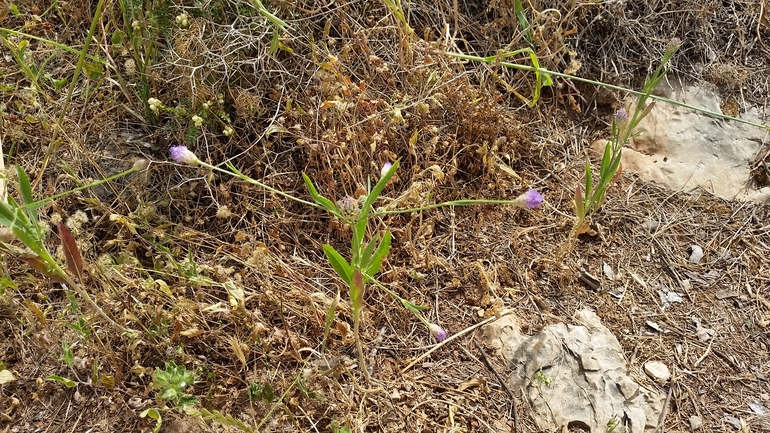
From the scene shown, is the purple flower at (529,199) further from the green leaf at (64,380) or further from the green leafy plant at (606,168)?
the green leaf at (64,380)

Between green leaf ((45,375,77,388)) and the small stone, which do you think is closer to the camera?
green leaf ((45,375,77,388))

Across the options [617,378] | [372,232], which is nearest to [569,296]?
[617,378]

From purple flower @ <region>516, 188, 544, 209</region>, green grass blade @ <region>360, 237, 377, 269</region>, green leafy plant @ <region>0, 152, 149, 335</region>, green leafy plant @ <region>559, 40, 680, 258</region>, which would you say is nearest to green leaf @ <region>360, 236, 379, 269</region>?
green grass blade @ <region>360, 237, 377, 269</region>

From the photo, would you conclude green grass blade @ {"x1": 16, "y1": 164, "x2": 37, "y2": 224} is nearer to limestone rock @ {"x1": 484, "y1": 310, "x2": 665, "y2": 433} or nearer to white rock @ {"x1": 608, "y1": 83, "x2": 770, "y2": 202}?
limestone rock @ {"x1": 484, "y1": 310, "x2": 665, "y2": 433}

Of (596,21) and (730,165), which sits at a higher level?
(596,21)

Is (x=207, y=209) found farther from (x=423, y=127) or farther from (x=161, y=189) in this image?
(x=423, y=127)

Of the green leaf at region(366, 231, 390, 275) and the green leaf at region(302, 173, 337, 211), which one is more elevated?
the green leaf at region(302, 173, 337, 211)

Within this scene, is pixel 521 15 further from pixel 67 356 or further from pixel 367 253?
pixel 67 356
